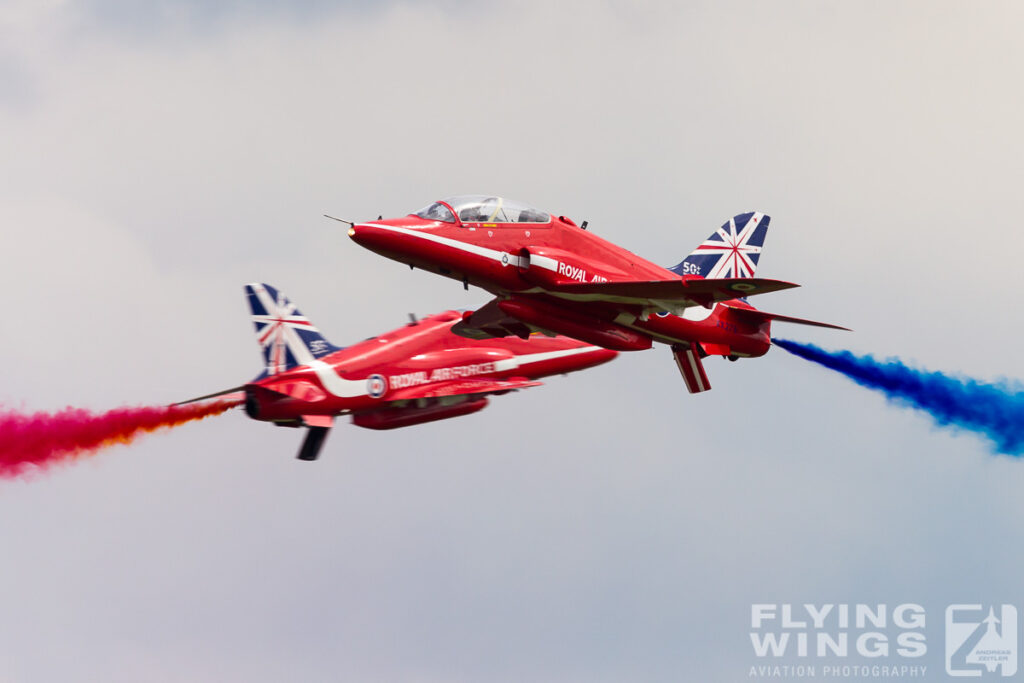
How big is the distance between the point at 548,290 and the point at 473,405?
11242mm

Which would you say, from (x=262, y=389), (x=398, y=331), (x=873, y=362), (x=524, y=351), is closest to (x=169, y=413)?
(x=262, y=389)

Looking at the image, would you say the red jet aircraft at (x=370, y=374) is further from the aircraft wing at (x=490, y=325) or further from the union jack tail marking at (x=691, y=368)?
the union jack tail marking at (x=691, y=368)

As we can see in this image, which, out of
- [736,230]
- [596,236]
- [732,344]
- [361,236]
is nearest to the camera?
[361,236]

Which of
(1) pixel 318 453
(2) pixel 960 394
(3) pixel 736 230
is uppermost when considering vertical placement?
(3) pixel 736 230

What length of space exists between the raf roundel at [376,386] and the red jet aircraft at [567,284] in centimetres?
433

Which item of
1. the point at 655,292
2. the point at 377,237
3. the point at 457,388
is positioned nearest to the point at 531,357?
the point at 457,388

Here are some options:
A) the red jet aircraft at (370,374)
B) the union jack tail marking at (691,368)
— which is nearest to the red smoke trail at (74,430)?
the red jet aircraft at (370,374)

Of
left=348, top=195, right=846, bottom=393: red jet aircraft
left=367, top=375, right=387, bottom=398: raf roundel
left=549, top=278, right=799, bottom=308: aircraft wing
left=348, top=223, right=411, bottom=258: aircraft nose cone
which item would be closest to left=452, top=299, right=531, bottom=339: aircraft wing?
left=348, top=195, right=846, bottom=393: red jet aircraft

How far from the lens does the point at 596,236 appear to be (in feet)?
139

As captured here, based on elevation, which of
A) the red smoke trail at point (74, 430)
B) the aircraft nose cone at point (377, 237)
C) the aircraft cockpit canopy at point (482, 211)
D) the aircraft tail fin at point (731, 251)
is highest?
the aircraft tail fin at point (731, 251)

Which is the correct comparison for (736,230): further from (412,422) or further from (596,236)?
(412,422)

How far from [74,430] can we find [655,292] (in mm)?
18159

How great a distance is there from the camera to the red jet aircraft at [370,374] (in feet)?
156

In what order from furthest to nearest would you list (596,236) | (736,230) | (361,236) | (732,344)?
(736,230)
(732,344)
(596,236)
(361,236)
